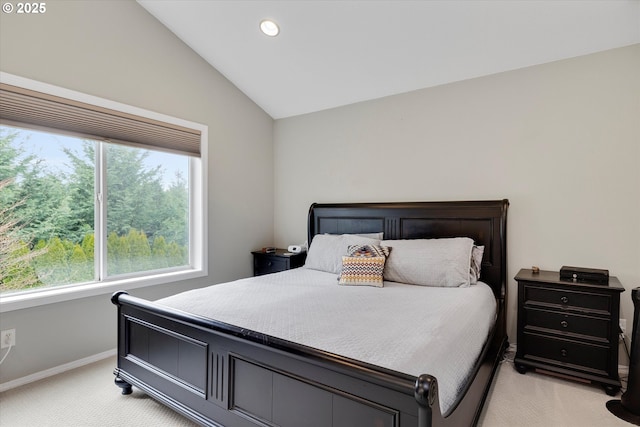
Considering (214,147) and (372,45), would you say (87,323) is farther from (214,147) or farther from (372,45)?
(372,45)

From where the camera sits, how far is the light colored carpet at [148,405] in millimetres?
1937

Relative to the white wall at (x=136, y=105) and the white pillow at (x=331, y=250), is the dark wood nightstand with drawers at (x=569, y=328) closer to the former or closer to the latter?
the white pillow at (x=331, y=250)

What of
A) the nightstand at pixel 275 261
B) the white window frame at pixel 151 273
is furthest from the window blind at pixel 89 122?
the nightstand at pixel 275 261

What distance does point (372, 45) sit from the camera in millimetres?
2857

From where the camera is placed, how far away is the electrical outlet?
229 centimetres

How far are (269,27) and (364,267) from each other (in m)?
2.18

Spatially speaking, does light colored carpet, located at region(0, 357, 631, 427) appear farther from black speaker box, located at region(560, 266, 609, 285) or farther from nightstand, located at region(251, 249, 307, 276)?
nightstand, located at region(251, 249, 307, 276)

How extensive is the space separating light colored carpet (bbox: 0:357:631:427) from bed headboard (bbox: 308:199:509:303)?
73cm

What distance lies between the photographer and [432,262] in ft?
8.83

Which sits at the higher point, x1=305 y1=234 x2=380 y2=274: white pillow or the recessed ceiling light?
the recessed ceiling light

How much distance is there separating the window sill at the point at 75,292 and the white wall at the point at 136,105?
57 millimetres

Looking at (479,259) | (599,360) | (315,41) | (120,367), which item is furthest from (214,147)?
(599,360)

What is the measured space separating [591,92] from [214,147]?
340 centimetres

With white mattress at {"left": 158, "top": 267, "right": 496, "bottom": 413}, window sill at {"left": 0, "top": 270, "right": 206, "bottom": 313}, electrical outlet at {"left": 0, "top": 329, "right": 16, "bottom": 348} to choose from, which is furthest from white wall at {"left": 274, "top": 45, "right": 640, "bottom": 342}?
electrical outlet at {"left": 0, "top": 329, "right": 16, "bottom": 348}
